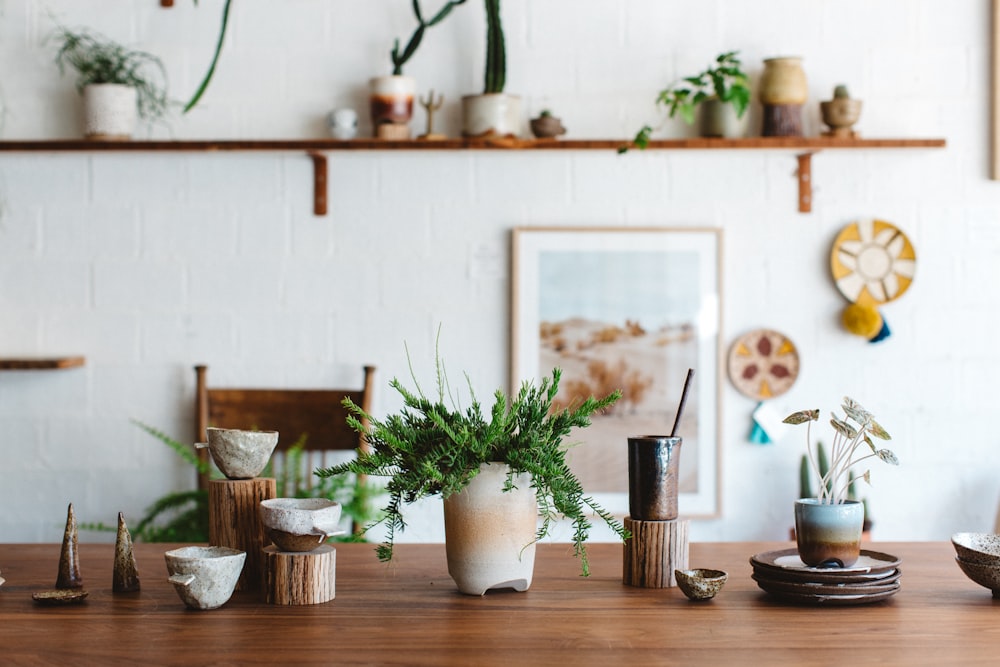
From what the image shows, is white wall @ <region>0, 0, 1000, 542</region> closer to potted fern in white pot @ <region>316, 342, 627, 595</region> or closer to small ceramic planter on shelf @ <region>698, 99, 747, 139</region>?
small ceramic planter on shelf @ <region>698, 99, 747, 139</region>

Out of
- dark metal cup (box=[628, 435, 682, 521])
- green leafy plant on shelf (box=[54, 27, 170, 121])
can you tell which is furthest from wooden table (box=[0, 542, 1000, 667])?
green leafy plant on shelf (box=[54, 27, 170, 121])

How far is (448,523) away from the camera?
1.54 m

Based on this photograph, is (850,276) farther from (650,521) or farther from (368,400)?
(650,521)

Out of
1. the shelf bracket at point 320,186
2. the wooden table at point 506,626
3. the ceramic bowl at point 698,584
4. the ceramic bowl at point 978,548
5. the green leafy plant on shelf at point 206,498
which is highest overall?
the shelf bracket at point 320,186

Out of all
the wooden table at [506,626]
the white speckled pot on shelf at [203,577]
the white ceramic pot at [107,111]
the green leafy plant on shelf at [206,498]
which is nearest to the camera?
the wooden table at [506,626]

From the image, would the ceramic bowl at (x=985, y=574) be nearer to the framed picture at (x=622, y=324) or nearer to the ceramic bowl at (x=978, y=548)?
the ceramic bowl at (x=978, y=548)

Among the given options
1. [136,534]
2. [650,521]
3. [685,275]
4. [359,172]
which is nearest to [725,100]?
[685,275]

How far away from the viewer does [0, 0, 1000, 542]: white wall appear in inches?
124

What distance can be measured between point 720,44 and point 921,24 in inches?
24.6

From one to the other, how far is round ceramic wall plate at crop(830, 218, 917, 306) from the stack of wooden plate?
1744 mm

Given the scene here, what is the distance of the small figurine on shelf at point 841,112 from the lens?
3.00m

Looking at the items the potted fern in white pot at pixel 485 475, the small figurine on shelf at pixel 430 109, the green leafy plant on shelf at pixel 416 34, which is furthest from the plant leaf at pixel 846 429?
the green leafy plant on shelf at pixel 416 34

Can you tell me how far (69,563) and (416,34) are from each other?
6.51ft

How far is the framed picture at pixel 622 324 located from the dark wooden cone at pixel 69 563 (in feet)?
5.66
